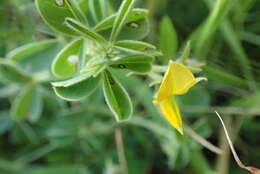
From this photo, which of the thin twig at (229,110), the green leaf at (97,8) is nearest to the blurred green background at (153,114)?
the thin twig at (229,110)

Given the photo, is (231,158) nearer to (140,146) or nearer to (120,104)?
(140,146)

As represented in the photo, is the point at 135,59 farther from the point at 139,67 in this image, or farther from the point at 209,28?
the point at 209,28

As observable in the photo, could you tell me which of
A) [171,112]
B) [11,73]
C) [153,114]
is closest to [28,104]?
[11,73]

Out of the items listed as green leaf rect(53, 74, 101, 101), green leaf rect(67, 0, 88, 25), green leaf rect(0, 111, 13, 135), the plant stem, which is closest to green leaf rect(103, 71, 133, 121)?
green leaf rect(53, 74, 101, 101)

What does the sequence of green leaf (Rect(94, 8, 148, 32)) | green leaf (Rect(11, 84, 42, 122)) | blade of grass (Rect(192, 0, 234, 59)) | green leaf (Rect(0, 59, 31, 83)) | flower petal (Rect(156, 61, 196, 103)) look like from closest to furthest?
flower petal (Rect(156, 61, 196, 103)) < green leaf (Rect(94, 8, 148, 32)) < blade of grass (Rect(192, 0, 234, 59)) < green leaf (Rect(0, 59, 31, 83)) < green leaf (Rect(11, 84, 42, 122))

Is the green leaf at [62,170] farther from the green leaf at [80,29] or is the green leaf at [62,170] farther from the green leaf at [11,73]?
the green leaf at [80,29]

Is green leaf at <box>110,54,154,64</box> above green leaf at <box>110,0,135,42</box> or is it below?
below

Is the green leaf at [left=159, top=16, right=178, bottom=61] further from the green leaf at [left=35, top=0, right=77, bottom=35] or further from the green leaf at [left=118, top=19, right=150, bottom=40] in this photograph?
the green leaf at [left=35, top=0, right=77, bottom=35]
